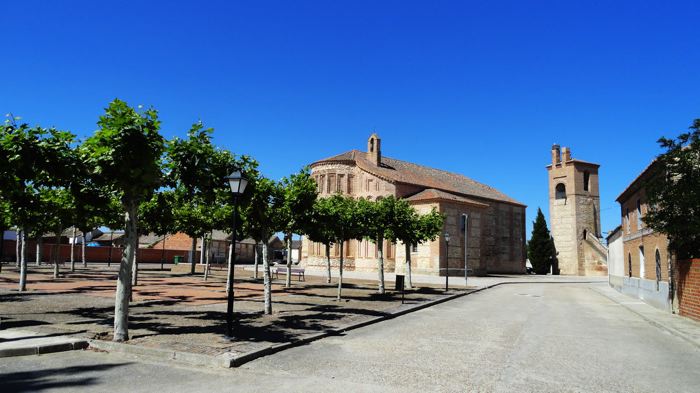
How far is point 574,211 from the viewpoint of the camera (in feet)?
218

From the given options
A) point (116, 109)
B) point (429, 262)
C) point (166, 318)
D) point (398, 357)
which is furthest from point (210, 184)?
point (429, 262)

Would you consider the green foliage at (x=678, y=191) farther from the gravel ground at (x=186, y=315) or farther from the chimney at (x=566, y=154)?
the chimney at (x=566, y=154)

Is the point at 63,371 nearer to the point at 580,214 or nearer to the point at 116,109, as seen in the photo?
the point at 116,109

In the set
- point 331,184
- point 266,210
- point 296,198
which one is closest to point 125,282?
point 266,210

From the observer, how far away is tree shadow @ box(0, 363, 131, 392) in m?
6.38

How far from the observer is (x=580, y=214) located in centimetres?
6675

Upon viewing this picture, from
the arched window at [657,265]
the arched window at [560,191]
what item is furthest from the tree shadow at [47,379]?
the arched window at [560,191]

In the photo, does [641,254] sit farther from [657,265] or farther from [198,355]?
[198,355]

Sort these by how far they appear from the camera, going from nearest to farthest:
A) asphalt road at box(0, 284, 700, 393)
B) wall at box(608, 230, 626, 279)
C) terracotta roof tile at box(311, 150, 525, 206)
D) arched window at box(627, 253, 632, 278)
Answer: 1. asphalt road at box(0, 284, 700, 393)
2. arched window at box(627, 253, 632, 278)
3. wall at box(608, 230, 626, 279)
4. terracotta roof tile at box(311, 150, 525, 206)

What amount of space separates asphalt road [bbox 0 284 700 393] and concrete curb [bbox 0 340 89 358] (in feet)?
0.74

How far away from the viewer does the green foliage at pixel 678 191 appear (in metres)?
15.2

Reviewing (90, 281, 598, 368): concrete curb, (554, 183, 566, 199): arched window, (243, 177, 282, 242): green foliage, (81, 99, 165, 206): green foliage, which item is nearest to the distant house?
(243, 177, 282, 242): green foliage

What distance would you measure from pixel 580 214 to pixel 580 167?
23.6ft

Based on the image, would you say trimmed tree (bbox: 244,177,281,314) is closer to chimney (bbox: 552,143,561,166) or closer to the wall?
the wall
